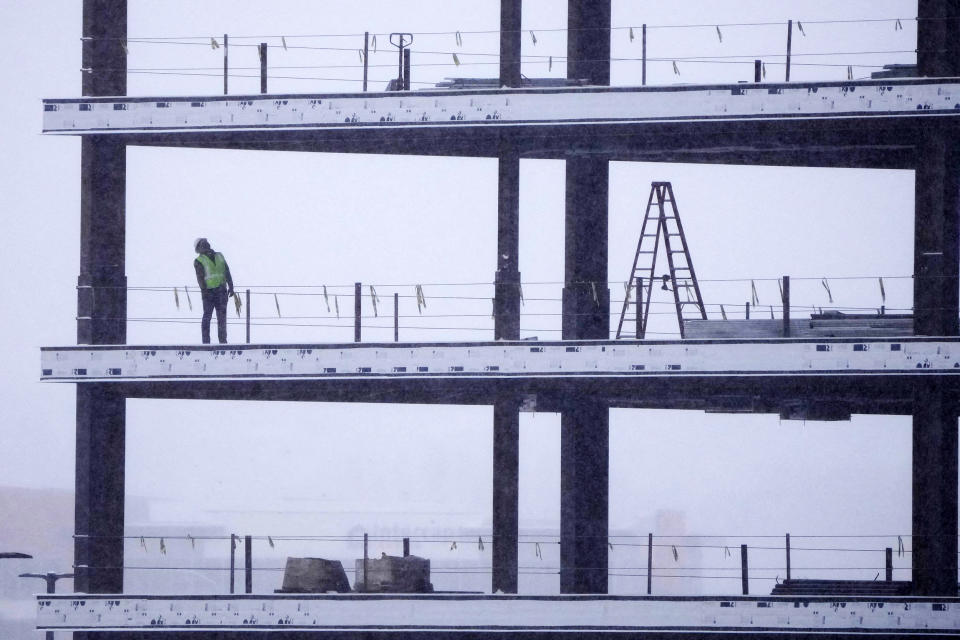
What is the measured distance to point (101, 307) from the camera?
15.5 meters

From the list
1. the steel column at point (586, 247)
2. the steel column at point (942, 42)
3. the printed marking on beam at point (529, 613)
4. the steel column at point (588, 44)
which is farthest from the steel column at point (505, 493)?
the steel column at point (942, 42)

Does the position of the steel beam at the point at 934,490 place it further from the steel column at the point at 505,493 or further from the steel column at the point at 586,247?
the steel column at the point at 505,493

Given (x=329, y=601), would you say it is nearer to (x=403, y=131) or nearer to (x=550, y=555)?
(x=403, y=131)

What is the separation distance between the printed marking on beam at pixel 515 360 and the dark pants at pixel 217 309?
636mm

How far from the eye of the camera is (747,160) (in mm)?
18344

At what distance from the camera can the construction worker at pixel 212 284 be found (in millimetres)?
15602

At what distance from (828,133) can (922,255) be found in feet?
6.25

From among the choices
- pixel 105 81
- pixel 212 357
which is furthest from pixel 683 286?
pixel 105 81

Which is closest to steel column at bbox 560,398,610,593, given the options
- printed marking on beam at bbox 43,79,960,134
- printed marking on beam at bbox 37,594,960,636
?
printed marking on beam at bbox 37,594,960,636

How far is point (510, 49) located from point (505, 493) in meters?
4.77

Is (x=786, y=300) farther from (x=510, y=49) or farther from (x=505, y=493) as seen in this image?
(x=510, y=49)

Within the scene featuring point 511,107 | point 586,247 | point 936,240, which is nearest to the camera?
point 936,240

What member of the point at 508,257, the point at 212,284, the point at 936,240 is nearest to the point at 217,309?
the point at 212,284

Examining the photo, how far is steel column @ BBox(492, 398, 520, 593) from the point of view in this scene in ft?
50.0
